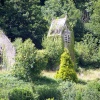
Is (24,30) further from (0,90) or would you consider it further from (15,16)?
(0,90)

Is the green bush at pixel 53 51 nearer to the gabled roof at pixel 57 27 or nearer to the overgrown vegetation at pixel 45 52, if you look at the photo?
the overgrown vegetation at pixel 45 52

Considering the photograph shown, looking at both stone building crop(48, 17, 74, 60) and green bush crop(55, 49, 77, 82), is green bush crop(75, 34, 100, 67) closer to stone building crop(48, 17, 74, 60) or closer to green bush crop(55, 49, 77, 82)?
stone building crop(48, 17, 74, 60)

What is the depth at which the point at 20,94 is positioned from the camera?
2991 centimetres

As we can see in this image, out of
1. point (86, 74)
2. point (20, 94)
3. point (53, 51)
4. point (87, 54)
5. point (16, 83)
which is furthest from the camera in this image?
point (87, 54)

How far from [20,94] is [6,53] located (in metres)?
8.86

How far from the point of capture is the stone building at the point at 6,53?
37.7 meters

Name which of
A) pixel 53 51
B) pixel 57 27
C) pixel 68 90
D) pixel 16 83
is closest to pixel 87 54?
pixel 57 27

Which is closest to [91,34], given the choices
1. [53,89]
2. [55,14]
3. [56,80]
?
[55,14]

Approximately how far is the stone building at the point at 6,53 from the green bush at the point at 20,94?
7.57 metres

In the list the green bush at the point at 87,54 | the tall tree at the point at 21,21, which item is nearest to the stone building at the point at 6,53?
the tall tree at the point at 21,21

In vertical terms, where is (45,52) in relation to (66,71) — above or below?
above

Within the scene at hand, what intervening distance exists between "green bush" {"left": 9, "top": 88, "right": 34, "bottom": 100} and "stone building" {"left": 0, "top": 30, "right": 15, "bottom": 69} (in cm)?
757

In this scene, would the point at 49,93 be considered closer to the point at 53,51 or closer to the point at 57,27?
the point at 53,51

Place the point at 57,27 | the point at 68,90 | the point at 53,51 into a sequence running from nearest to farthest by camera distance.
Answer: the point at 68,90, the point at 53,51, the point at 57,27
